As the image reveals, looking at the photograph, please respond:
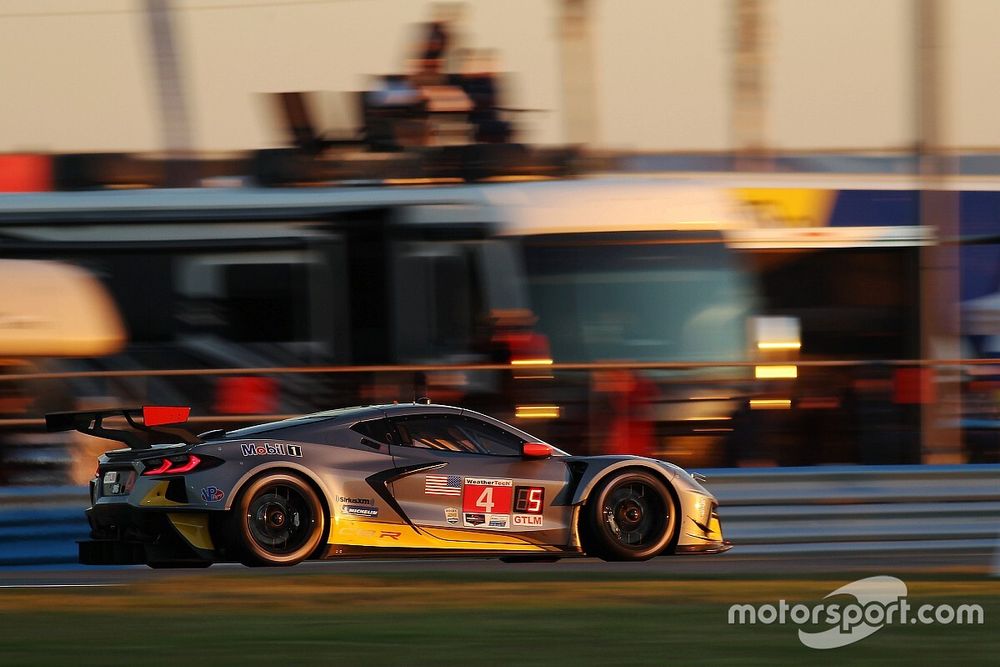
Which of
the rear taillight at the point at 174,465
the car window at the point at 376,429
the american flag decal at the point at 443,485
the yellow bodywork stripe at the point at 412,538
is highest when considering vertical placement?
the car window at the point at 376,429

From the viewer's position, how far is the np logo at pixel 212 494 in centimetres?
765

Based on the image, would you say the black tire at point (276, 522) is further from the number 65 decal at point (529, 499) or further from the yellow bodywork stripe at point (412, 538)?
the number 65 decal at point (529, 499)

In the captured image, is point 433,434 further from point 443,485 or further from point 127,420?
point 127,420

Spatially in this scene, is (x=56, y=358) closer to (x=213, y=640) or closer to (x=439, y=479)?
(x=439, y=479)

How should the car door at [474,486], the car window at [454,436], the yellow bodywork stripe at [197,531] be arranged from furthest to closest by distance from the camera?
1. the car window at [454,436]
2. the car door at [474,486]
3. the yellow bodywork stripe at [197,531]

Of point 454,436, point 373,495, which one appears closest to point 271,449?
point 373,495

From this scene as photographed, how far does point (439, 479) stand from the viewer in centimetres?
827

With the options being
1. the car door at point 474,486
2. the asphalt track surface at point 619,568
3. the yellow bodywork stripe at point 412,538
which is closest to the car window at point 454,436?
the car door at point 474,486

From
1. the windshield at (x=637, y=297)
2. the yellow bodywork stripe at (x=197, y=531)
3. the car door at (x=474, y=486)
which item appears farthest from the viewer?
the windshield at (x=637, y=297)

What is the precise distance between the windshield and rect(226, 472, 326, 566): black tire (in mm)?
7679

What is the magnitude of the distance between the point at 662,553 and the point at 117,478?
2.80 m

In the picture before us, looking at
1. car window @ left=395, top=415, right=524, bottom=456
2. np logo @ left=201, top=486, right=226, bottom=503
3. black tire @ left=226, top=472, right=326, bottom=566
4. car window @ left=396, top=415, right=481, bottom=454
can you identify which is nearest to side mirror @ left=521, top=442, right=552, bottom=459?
car window @ left=395, top=415, right=524, bottom=456

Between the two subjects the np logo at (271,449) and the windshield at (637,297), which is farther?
the windshield at (637,297)
